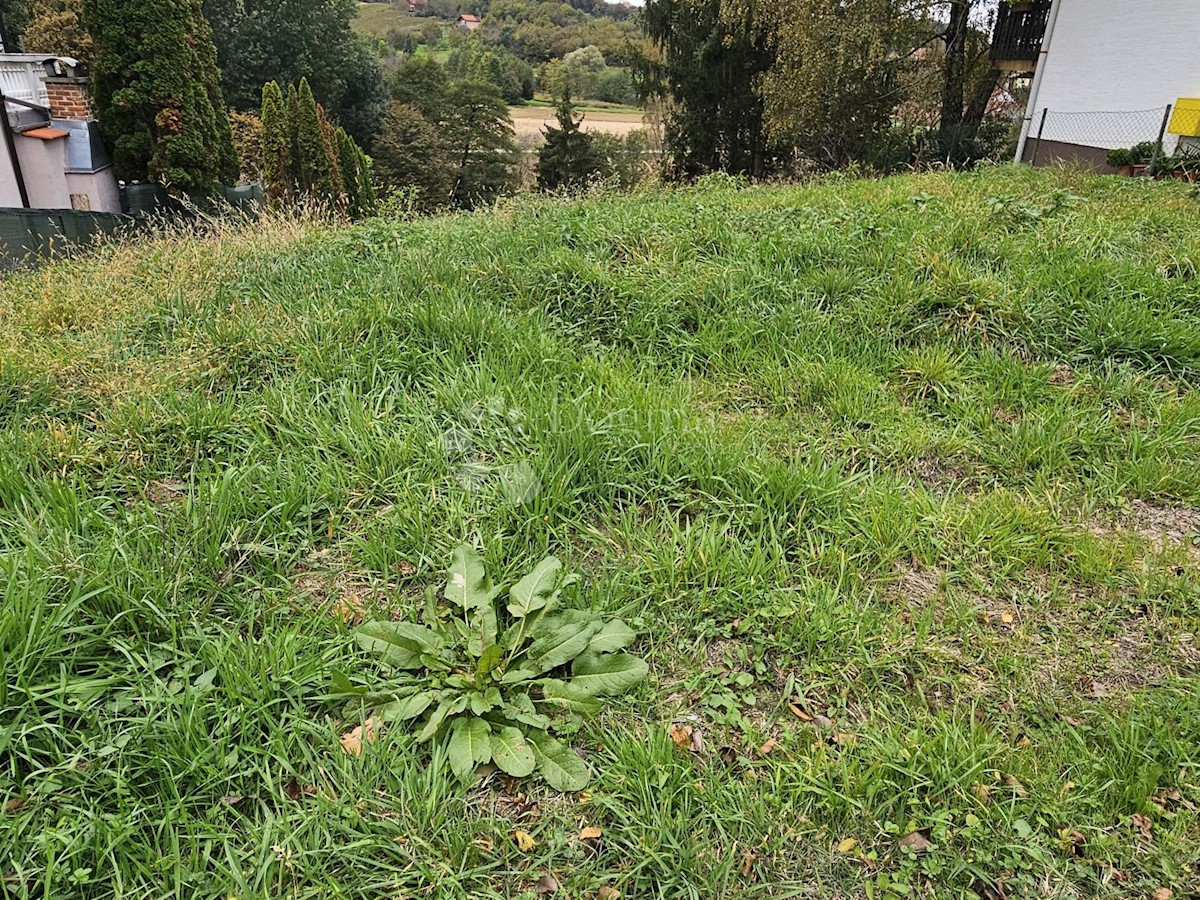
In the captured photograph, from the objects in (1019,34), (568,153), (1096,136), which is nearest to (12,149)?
(1096,136)

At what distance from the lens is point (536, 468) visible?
2.59 meters

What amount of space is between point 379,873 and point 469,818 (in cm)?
21

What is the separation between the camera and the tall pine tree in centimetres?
1124

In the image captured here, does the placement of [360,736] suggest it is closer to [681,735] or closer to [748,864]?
[681,735]

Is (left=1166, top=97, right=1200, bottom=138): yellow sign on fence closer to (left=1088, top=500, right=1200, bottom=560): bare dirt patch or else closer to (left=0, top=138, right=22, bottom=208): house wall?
(left=1088, top=500, right=1200, bottom=560): bare dirt patch

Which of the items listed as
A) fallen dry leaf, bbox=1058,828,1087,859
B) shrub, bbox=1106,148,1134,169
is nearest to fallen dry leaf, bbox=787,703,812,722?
fallen dry leaf, bbox=1058,828,1087,859

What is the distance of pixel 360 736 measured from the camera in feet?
5.76

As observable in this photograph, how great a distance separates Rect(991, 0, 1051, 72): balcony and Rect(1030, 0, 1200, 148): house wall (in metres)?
1.41

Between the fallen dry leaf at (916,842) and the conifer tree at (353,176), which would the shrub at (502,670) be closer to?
the fallen dry leaf at (916,842)

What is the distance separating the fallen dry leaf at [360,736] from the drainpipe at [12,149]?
44.5 ft

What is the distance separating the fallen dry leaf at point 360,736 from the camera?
1720 millimetres

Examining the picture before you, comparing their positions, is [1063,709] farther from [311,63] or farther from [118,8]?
[311,63]

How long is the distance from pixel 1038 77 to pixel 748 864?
61.2ft

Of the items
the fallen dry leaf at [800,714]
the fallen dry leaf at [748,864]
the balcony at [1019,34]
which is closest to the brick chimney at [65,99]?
the fallen dry leaf at [800,714]
